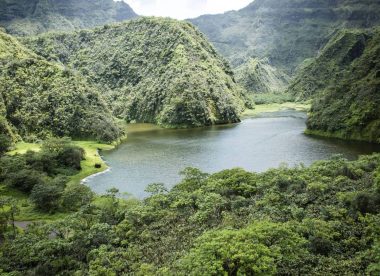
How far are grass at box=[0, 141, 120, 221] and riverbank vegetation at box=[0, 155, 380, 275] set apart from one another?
13.8m

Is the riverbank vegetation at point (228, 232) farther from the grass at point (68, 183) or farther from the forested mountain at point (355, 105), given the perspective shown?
the forested mountain at point (355, 105)

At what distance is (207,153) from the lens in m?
122

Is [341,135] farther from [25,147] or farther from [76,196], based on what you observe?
[25,147]

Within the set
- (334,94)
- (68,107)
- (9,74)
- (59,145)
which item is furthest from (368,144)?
(9,74)

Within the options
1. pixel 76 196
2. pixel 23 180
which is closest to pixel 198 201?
pixel 76 196

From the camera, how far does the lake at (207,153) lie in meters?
97.9

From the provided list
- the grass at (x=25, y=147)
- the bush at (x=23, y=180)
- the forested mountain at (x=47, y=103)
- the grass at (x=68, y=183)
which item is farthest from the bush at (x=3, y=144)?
the forested mountain at (x=47, y=103)

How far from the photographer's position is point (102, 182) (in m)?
97.1

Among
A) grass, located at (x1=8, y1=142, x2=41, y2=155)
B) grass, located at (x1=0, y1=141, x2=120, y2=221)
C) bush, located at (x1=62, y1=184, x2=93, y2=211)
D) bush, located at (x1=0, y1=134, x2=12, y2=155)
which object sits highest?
bush, located at (x1=0, y1=134, x2=12, y2=155)

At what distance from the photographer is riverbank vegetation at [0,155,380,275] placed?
3997 centimetres

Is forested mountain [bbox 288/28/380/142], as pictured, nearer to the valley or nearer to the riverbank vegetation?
the valley

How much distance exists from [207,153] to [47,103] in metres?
75.3

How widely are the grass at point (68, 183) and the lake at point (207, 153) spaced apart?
139 inches

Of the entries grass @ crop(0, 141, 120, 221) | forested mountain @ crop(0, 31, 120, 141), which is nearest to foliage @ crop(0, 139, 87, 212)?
grass @ crop(0, 141, 120, 221)
